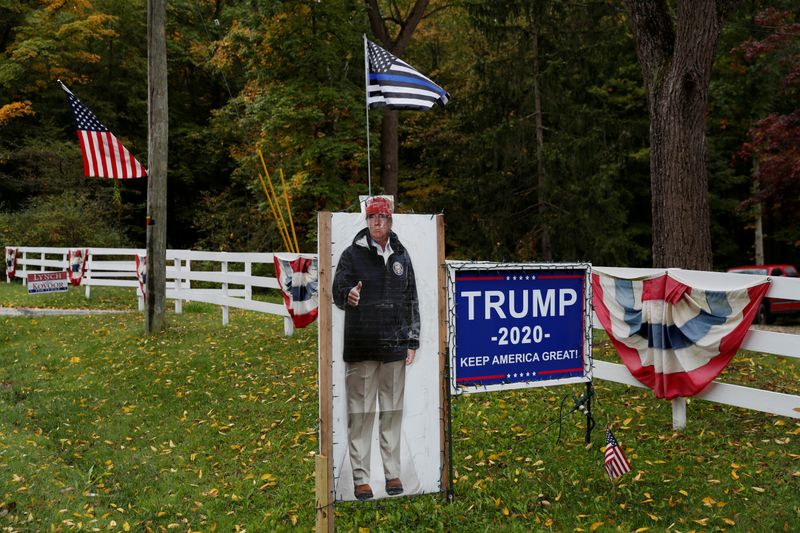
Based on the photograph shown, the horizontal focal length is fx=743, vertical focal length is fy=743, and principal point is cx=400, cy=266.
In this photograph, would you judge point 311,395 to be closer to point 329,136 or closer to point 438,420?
point 438,420

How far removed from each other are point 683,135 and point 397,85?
4263mm

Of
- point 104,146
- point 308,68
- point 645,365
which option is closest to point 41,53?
point 308,68

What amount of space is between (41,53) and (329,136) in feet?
52.5

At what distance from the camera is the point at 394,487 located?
490 cm

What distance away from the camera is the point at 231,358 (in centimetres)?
1095

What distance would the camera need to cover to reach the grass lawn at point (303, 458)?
545 cm

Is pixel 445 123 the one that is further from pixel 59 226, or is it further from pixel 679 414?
pixel 679 414

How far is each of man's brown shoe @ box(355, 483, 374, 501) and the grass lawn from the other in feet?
2.29

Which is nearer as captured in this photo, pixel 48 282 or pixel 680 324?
pixel 680 324

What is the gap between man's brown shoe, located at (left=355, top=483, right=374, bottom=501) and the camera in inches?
187

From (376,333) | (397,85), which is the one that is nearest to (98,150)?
(397,85)

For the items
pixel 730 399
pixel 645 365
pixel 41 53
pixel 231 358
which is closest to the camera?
pixel 730 399

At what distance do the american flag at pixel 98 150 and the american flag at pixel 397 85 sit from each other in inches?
261

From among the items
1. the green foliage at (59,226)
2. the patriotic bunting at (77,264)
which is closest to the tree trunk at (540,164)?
the patriotic bunting at (77,264)
